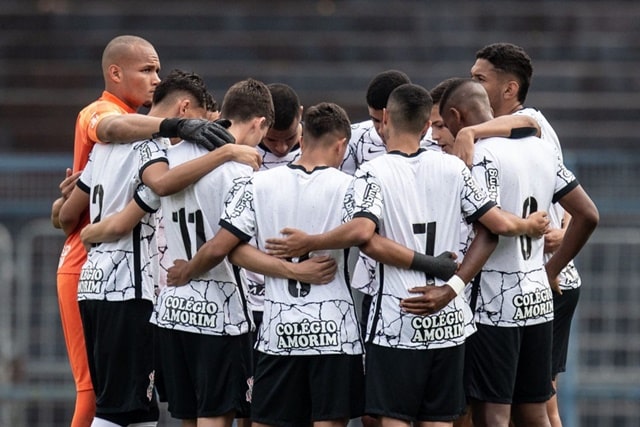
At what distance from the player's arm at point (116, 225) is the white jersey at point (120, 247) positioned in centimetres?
7

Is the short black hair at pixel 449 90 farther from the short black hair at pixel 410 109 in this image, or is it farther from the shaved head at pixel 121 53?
the shaved head at pixel 121 53

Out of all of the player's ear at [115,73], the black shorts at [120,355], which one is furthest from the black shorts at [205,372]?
the player's ear at [115,73]

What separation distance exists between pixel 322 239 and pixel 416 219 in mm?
472

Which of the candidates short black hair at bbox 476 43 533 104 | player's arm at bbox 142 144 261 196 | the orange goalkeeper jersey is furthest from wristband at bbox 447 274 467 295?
the orange goalkeeper jersey

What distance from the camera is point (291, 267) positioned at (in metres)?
6.38

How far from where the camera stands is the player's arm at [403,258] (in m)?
6.29

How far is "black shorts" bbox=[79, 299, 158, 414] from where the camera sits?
693cm

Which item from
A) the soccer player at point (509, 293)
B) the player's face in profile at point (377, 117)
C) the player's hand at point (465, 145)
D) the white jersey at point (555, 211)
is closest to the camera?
the player's hand at point (465, 145)

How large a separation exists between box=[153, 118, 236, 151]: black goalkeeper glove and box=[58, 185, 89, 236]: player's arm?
81cm

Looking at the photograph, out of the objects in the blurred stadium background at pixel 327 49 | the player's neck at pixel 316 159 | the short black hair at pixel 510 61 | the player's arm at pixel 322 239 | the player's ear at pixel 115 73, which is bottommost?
the player's arm at pixel 322 239

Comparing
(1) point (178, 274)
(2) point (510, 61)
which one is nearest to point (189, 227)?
(1) point (178, 274)

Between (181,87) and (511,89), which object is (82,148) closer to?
(181,87)

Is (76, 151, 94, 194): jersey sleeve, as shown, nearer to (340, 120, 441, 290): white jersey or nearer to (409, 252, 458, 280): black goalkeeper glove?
(340, 120, 441, 290): white jersey

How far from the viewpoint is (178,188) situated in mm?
6551
